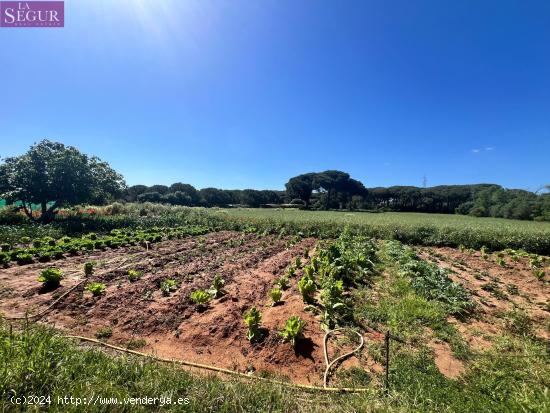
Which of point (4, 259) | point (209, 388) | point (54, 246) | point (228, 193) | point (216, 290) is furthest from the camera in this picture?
point (228, 193)

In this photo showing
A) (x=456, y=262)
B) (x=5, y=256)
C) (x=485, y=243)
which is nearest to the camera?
(x=5, y=256)

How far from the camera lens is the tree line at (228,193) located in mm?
19812

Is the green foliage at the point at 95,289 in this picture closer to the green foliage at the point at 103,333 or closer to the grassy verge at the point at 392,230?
the green foliage at the point at 103,333

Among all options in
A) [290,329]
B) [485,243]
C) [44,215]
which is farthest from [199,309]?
[44,215]

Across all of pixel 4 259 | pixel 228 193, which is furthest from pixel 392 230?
pixel 228 193

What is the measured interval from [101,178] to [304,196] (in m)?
51.5

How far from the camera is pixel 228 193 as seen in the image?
70875 millimetres

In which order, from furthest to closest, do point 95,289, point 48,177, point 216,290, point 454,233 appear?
point 48,177 < point 454,233 < point 216,290 < point 95,289

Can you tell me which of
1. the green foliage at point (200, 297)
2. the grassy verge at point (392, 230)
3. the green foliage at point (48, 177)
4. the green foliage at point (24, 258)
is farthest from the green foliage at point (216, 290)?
the green foliage at point (48, 177)

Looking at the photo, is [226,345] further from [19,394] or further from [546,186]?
[546,186]

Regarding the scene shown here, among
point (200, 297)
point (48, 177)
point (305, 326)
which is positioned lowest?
point (305, 326)

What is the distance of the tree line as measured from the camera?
65.0ft

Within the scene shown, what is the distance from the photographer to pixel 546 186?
1529 inches

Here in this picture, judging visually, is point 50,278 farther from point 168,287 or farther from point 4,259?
point 4,259
